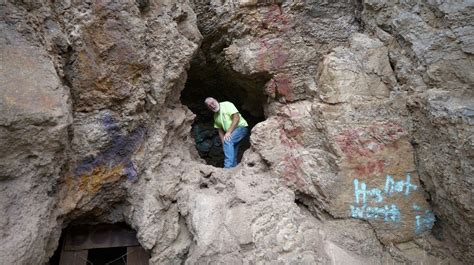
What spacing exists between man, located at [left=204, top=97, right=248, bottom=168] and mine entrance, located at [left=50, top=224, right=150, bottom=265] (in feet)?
4.67

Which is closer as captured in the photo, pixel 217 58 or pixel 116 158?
pixel 116 158

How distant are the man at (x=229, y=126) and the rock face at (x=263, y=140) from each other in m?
0.58

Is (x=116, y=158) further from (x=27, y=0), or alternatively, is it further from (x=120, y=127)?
(x=27, y=0)

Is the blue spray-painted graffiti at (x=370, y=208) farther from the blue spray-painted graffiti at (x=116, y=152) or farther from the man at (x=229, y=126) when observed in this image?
the blue spray-painted graffiti at (x=116, y=152)

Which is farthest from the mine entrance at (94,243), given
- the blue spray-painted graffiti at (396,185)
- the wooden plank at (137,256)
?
the blue spray-painted graffiti at (396,185)

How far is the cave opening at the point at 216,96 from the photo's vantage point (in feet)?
15.1

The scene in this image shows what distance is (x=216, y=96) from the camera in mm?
6016

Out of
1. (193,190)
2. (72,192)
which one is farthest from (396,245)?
(72,192)

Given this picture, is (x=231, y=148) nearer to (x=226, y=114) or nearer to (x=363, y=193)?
(x=226, y=114)

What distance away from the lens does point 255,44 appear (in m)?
3.91

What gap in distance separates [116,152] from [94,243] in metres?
1.07

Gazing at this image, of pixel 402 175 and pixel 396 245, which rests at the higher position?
pixel 402 175

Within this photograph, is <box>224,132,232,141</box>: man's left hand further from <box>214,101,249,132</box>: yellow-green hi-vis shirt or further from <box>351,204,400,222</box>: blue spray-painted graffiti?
<box>351,204,400,222</box>: blue spray-painted graffiti

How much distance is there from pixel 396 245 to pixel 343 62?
73.4 inches
